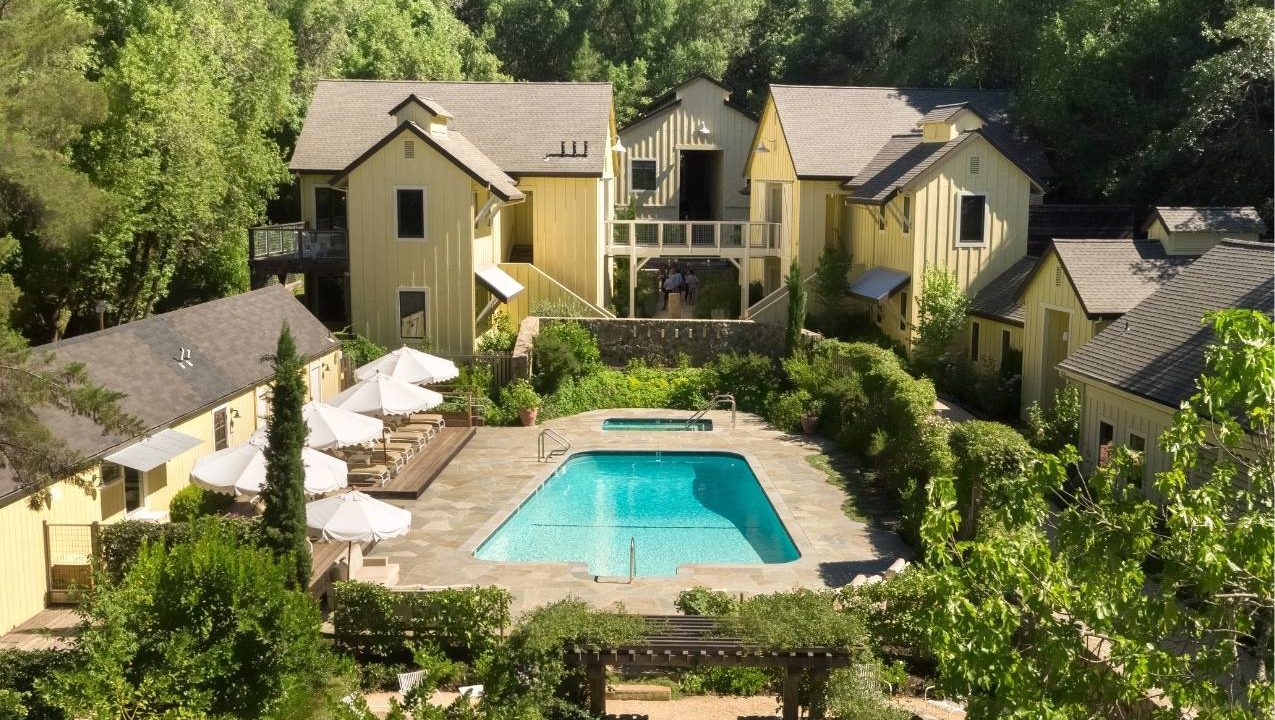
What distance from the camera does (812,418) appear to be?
29.6m

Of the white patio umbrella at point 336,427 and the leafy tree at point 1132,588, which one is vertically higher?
the leafy tree at point 1132,588

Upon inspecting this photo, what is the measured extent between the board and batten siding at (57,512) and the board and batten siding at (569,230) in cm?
1393

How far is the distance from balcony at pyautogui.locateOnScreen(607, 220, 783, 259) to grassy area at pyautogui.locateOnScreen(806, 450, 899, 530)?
32.9 ft

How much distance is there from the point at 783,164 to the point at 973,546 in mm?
29808

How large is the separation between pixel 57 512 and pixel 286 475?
150 inches

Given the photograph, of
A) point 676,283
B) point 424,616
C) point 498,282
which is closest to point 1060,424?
point 424,616

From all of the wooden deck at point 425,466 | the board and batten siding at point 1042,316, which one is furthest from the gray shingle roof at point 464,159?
the board and batten siding at point 1042,316

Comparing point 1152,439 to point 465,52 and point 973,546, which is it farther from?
point 465,52

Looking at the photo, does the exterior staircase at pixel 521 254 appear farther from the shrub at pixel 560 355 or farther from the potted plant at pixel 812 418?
the potted plant at pixel 812 418

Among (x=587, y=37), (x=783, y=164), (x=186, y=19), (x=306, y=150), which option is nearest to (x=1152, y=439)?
(x=783, y=164)

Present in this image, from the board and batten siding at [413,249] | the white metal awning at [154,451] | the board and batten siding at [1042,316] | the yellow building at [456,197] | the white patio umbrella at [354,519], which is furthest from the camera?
the yellow building at [456,197]

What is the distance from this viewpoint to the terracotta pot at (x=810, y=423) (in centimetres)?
2961

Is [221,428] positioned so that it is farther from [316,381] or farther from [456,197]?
[456,197]

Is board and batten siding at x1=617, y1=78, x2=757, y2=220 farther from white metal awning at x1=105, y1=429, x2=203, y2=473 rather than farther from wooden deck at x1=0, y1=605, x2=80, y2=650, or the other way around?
wooden deck at x1=0, y1=605, x2=80, y2=650
